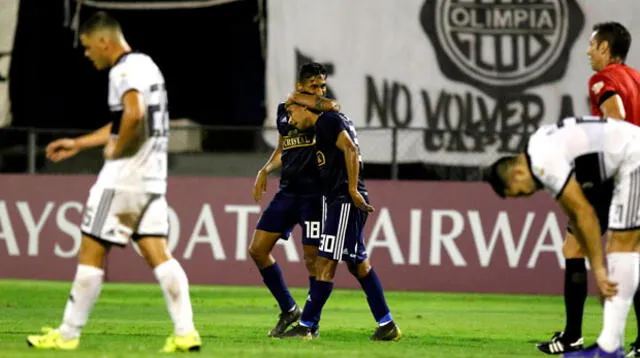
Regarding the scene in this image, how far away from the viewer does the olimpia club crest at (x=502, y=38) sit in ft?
69.2

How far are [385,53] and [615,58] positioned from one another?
990cm

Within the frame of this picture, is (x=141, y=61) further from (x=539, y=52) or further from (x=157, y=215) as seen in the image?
(x=539, y=52)

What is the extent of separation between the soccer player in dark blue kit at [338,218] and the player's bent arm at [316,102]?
0.14 ft

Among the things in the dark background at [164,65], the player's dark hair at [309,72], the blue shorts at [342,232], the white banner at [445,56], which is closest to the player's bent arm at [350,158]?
Answer: the blue shorts at [342,232]

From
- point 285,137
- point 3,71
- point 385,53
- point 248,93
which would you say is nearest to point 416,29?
point 385,53

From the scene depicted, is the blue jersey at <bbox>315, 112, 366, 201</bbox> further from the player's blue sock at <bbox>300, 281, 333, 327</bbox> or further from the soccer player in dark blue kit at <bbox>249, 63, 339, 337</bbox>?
the player's blue sock at <bbox>300, 281, 333, 327</bbox>

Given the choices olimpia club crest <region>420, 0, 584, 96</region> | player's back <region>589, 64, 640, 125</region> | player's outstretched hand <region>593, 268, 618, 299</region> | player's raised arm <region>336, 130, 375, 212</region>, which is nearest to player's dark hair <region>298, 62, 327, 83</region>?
player's raised arm <region>336, 130, 375, 212</region>

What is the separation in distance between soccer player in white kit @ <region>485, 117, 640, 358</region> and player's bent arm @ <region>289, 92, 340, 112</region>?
252 cm

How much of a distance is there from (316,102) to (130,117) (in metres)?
2.67

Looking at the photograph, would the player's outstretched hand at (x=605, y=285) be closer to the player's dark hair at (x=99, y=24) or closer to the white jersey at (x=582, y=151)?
the white jersey at (x=582, y=151)

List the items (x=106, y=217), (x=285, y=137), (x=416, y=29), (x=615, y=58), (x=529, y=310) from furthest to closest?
(x=416, y=29), (x=529, y=310), (x=285, y=137), (x=615, y=58), (x=106, y=217)

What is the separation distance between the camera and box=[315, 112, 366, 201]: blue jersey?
39.9ft

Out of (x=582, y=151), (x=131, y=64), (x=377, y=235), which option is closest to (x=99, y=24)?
(x=131, y=64)

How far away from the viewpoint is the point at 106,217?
10.1 m
